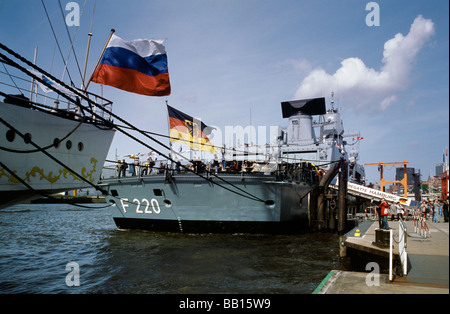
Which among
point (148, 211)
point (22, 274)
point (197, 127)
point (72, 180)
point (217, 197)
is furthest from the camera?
point (148, 211)

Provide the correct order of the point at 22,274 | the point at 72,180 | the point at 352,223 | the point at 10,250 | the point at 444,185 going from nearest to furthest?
the point at 444,185, the point at 72,180, the point at 22,274, the point at 10,250, the point at 352,223

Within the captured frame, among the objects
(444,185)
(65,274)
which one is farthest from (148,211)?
(444,185)

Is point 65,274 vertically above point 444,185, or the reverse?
point 444,185

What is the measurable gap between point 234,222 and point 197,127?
5.24 m

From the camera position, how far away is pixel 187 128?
44.1ft

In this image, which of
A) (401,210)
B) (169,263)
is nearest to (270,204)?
(169,263)

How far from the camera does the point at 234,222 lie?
15.0 m

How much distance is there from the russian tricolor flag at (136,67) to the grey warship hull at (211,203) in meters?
6.30

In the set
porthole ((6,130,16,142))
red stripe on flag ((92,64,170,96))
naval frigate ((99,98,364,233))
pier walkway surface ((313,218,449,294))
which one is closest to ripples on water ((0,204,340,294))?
naval frigate ((99,98,364,233))

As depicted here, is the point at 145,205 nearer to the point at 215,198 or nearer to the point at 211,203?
the point at 211,203

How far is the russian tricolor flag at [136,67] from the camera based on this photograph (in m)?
8.79

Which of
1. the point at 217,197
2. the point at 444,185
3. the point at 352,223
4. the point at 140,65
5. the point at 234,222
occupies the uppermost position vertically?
the point at 140,65

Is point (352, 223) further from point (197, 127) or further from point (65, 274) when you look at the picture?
point (65, 274)

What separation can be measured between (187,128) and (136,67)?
4699mm
